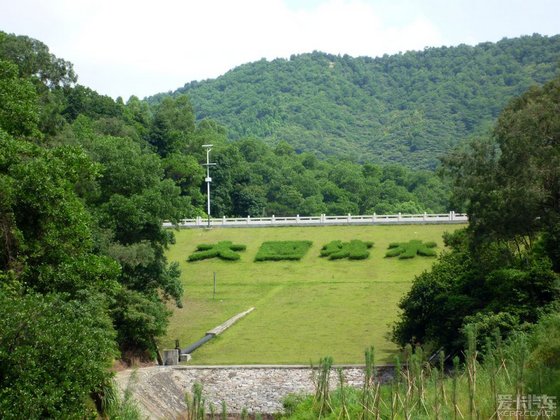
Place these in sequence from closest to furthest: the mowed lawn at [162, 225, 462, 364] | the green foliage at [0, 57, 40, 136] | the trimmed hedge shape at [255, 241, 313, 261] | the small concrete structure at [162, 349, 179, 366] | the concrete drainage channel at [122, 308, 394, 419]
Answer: the green foliage at [0, 57, 40, 136] → the concrete drainage channel at [122, 308, 394, 419] → the small concrete structure at [162, 349, 179, 366] → the mowed lawn at [162, 225, 462, 364] → the trimmed hedge shape at [255, 241, 313, 261]

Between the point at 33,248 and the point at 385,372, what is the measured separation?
12479 mm

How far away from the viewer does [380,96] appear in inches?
6727

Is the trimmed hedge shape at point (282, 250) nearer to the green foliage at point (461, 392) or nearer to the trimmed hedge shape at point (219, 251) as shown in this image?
the trimmed hedge shape at point (219, 251)

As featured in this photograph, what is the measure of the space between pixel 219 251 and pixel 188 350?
62.2ft

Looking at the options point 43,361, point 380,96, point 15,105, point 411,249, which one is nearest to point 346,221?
point 411,249

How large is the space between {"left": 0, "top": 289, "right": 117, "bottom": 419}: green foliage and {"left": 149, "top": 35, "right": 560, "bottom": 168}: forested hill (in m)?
102

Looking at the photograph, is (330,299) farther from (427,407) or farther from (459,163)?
(427,407)

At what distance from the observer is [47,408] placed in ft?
66.6

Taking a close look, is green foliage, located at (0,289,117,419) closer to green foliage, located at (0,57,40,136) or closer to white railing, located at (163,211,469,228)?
green foliage, located at (0,57,40,136)

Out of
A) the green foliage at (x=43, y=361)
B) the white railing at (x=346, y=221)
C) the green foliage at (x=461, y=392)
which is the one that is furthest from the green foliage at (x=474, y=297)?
the white railing at (x=346, y=221)

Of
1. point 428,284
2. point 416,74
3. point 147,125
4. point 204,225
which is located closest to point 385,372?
point 428,284

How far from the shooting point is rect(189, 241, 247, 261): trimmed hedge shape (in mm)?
53594

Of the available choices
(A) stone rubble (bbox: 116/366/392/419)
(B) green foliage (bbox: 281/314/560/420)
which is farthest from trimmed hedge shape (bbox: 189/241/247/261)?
(B) green foliage (bbox: 281/314/560/420)

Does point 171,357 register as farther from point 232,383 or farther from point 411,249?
point 411,249
